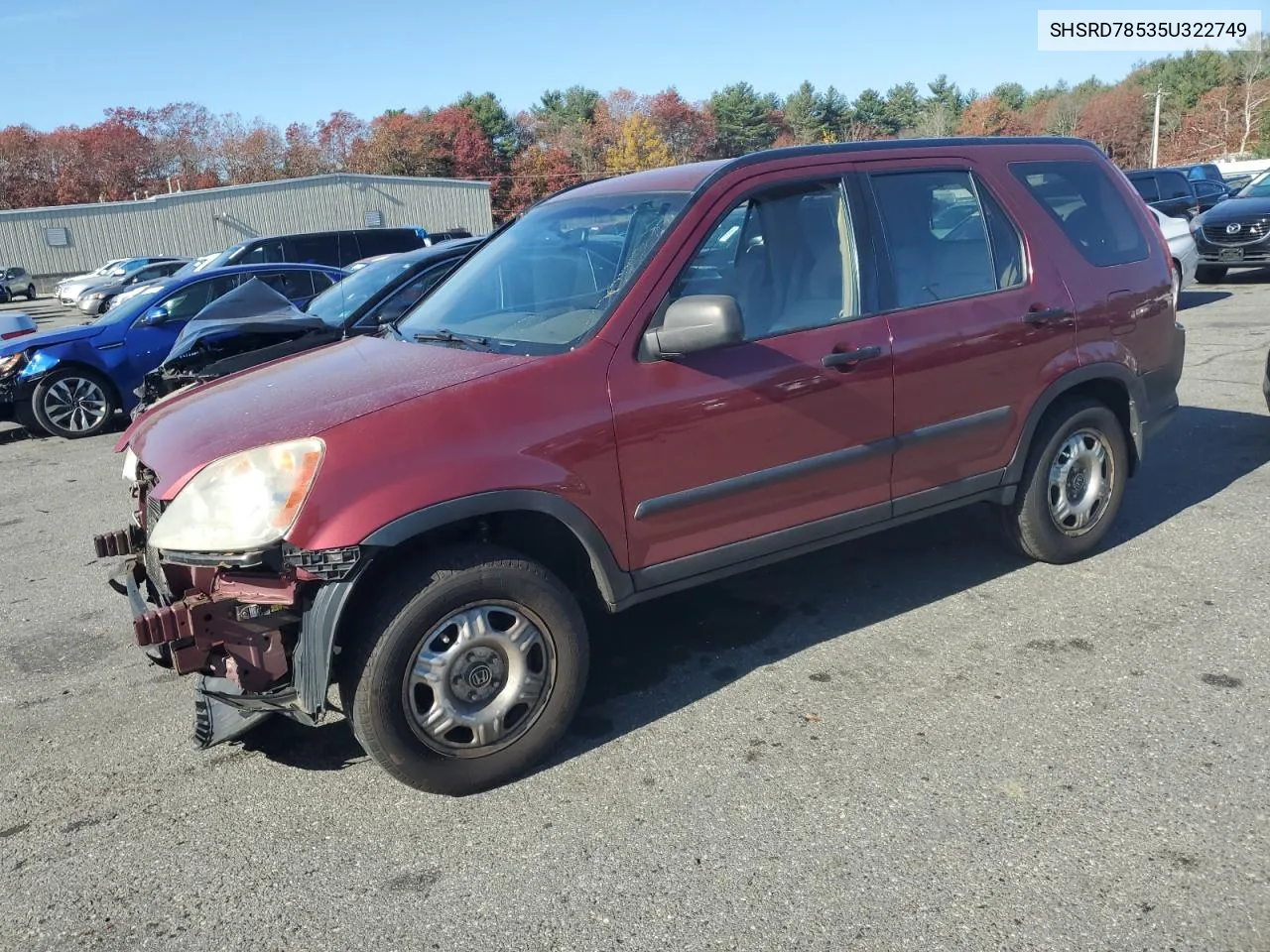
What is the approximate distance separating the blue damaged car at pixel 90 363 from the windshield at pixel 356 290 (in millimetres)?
1960

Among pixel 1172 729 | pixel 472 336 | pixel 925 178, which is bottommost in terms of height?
pixel 1172 729

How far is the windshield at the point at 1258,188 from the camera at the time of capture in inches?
648

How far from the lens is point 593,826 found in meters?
3.01

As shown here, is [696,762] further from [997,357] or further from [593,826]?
[997,357]

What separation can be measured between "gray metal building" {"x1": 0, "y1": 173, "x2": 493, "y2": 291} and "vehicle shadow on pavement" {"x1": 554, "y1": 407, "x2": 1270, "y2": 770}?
148ft

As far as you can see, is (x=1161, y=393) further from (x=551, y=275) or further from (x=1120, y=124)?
(x=1120, y=124)

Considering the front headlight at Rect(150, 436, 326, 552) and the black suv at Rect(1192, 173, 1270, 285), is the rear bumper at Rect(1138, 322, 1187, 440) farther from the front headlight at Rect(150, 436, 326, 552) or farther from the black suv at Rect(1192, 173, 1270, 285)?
the black suv at Rect(1192, 173, 1270, 285)

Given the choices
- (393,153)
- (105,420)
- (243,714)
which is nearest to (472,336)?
(243,714)

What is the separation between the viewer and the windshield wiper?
3.65 metres

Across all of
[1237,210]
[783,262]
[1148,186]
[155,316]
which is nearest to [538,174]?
[1148,186]

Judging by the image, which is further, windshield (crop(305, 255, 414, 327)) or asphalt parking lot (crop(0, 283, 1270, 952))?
windshield (crop(305, 255, 414, 327))

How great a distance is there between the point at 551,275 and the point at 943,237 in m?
1.67

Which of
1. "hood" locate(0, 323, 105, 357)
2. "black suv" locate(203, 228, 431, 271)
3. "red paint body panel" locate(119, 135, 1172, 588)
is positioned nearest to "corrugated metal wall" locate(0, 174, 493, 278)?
"black suv" locate(203, 228, 431, 271)

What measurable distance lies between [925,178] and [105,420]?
29.9 ft
